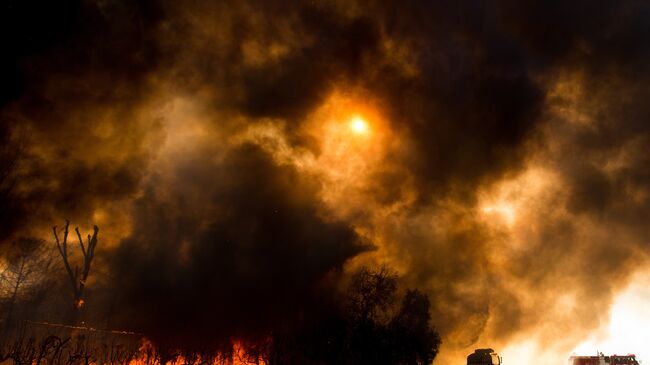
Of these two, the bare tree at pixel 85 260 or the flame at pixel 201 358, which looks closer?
the flame at pixel 201 358

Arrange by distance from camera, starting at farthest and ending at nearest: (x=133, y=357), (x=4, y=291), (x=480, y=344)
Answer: (x=480, y=344) < (x=4, y=291) < (x=133, y=357)

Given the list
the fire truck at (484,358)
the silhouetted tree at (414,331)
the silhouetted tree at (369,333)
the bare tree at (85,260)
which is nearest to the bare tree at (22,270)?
the bare tree at (85,260)

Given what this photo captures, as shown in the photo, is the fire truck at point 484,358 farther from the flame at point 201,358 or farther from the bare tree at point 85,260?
the bare tree at point 85,260

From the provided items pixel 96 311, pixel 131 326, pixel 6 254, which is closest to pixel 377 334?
pixel 131 326

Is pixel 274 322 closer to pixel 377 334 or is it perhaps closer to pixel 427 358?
pixel 377 334

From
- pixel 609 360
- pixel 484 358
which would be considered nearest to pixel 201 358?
pixel 484 358

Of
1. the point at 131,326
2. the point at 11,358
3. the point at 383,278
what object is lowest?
the point at 11,358

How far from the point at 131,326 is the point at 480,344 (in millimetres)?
67116

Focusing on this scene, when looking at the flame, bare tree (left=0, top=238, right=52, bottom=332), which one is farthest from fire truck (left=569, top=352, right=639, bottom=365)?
bare tree (left=0, top=238, right=52, bottom=332)

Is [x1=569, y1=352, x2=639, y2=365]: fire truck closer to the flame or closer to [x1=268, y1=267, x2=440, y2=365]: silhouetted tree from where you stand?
[x1=268, y1=267, x2=440, y2=365]: silhouetted tree

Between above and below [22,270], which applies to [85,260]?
above

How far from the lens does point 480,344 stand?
94500 millimetres

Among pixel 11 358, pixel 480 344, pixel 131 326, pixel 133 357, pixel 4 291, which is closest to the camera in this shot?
pixel 11 358

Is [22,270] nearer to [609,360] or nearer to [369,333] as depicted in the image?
[369,333]
